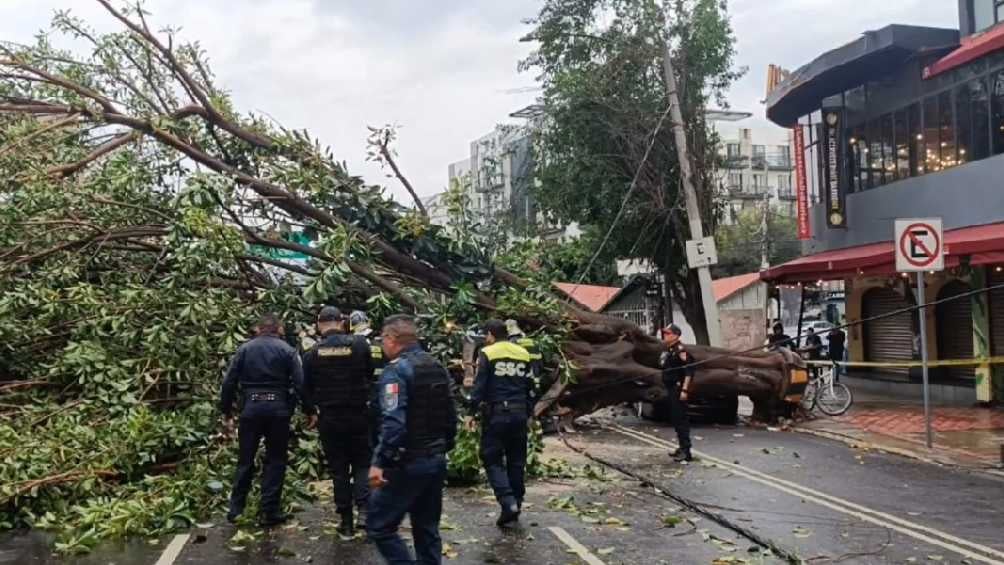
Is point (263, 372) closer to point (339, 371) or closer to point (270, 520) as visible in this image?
point (339, 371)

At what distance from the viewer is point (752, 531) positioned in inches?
291

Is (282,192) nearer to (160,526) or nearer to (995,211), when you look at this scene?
(160,526)

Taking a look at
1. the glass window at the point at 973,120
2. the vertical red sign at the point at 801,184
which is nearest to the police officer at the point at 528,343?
the glass window at the point at 973,120

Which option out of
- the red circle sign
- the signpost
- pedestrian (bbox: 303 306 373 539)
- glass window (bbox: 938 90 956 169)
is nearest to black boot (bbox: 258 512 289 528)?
pedestrian (bbox: 303 306 373 539)

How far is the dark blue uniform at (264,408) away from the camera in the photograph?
24.6ft

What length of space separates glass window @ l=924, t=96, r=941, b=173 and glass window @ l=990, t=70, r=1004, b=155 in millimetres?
1755

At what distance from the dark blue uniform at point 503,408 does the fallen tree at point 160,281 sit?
2069 mm

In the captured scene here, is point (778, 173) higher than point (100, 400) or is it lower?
higher

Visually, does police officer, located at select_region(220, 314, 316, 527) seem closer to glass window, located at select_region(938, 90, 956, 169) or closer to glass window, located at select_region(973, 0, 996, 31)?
glass window, located at select_region(938, 90, 956, 169)

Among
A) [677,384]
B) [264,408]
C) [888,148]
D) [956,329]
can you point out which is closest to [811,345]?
[956,329]

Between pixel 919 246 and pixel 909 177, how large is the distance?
8.17 m

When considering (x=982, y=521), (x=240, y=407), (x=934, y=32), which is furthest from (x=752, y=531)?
(x=934, y=32)

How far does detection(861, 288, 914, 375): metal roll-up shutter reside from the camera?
20.7 meters

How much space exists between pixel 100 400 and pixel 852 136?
59.6 ft
